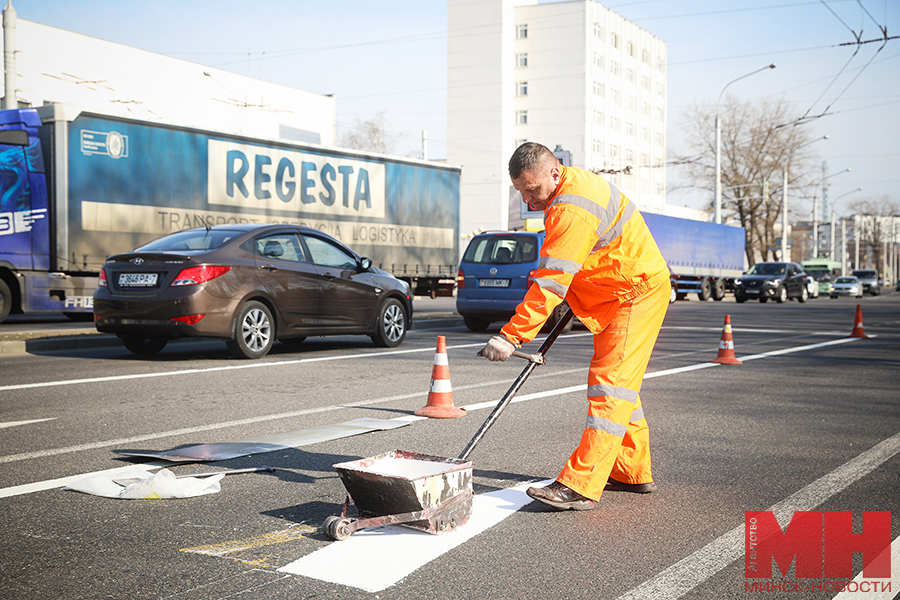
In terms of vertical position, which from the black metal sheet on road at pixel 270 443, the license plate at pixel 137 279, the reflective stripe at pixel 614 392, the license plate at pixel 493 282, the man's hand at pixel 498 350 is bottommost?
the black metal sheet on road at pixel 270 443

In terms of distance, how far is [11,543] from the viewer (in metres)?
3.52

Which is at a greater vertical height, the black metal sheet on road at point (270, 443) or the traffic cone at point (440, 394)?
the traffic cone at point (440, 394)

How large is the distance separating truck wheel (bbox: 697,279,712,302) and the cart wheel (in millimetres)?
36967

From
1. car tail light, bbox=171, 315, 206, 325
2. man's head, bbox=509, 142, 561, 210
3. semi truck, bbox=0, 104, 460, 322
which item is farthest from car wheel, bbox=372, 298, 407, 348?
man's head, bbox=509, 142, 561, 210

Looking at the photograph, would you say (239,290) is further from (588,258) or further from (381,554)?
(381,554)

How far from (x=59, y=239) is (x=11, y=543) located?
12.4 meters

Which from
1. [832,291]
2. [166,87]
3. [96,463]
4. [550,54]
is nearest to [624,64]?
[550,54]

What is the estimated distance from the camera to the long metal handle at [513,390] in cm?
407

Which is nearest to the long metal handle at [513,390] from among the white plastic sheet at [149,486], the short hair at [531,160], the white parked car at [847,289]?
the short hair at [531,160]

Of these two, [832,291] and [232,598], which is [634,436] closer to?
[232,598]

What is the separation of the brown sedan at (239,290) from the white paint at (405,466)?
6.06 metres

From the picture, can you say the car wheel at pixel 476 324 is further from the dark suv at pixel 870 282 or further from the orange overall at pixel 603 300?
the dark suv at pixel 870 282

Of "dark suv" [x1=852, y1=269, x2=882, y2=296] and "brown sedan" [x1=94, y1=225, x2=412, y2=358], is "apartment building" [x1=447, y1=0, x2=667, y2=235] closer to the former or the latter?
"dark suv" [x1=852, y1=269, x2=882, y2=296]

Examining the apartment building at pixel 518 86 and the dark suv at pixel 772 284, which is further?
the apartment building at pixel 518 86
